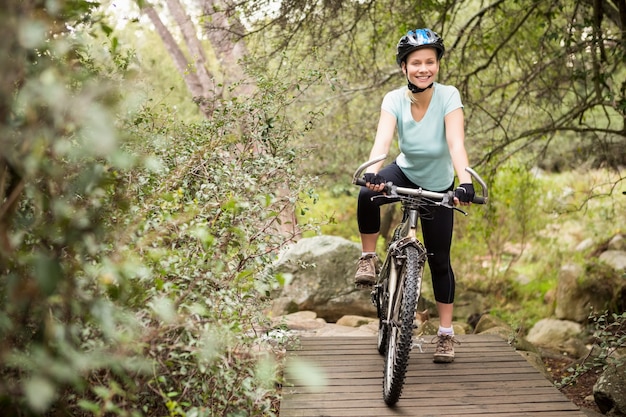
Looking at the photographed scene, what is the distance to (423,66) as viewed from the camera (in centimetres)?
418

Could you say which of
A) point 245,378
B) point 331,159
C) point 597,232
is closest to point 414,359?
point 245,378

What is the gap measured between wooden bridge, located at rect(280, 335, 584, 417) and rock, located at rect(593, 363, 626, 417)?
31.6 inches

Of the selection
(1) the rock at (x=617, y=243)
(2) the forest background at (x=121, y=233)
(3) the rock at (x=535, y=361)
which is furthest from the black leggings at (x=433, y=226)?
(1) the rock at (x=617, y=243)

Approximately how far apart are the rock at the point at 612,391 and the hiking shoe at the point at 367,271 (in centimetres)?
194

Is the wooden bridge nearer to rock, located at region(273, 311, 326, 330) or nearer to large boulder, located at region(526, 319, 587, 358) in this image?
rock, located at region(273, 311, 326, 330)

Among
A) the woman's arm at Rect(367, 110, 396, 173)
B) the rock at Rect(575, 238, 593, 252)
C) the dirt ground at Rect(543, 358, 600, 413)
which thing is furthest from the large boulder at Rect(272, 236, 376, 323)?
the rock at Rect(575, 238, 593, 252)

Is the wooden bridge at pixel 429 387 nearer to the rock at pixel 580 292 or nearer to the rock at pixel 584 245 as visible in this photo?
the rock at pixel 580 292

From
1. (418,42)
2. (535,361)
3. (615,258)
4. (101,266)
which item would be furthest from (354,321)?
(101,266)

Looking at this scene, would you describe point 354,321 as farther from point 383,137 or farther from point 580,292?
point 580,292

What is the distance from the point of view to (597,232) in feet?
45.8

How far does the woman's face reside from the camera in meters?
4.16

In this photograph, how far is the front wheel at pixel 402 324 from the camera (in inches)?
150

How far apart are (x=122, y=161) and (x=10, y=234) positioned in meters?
0.43

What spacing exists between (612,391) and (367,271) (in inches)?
83.8
